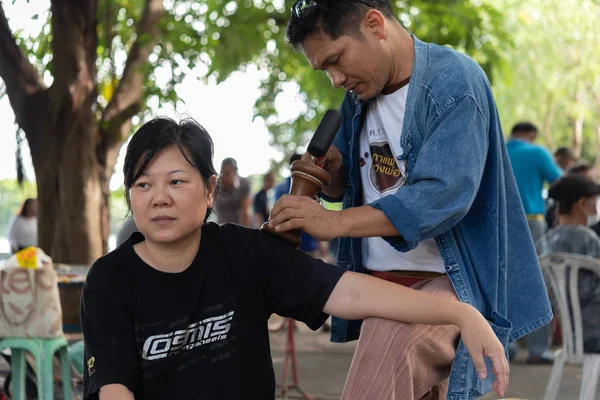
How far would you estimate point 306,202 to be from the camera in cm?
247

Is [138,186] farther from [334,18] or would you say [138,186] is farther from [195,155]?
[334,18]

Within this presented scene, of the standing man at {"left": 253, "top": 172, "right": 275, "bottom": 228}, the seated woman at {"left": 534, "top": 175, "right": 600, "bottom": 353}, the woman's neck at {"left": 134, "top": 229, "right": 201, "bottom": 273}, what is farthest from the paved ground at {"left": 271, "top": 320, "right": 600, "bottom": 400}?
the woman's neck at {"left": 134, "top": 229, "right": 201, "bottom": 273}

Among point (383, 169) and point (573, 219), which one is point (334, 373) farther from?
point (383, 169)

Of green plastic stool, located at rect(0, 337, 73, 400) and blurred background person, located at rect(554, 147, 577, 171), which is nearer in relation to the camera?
green plastic stool, located at rect(0, 337, 73, 400)

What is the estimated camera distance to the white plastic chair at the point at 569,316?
500cm

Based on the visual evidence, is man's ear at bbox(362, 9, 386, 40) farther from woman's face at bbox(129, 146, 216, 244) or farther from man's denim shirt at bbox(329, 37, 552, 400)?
woman's face at bbox(129, 146, 216, 244)

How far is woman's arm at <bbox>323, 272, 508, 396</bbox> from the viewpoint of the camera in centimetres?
235

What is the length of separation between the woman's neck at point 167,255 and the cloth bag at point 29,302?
2.08 meters

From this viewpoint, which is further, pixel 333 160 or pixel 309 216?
pixel 333 160

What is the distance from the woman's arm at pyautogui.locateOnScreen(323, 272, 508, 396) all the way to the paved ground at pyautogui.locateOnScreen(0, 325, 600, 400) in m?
3.35

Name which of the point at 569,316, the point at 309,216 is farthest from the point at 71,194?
the point at 309,216

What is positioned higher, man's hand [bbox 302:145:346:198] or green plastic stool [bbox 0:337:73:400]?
man's hand [bbox 302:145:346:198]

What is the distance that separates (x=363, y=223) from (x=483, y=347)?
46 cm

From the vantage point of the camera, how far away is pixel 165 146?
2578mm
